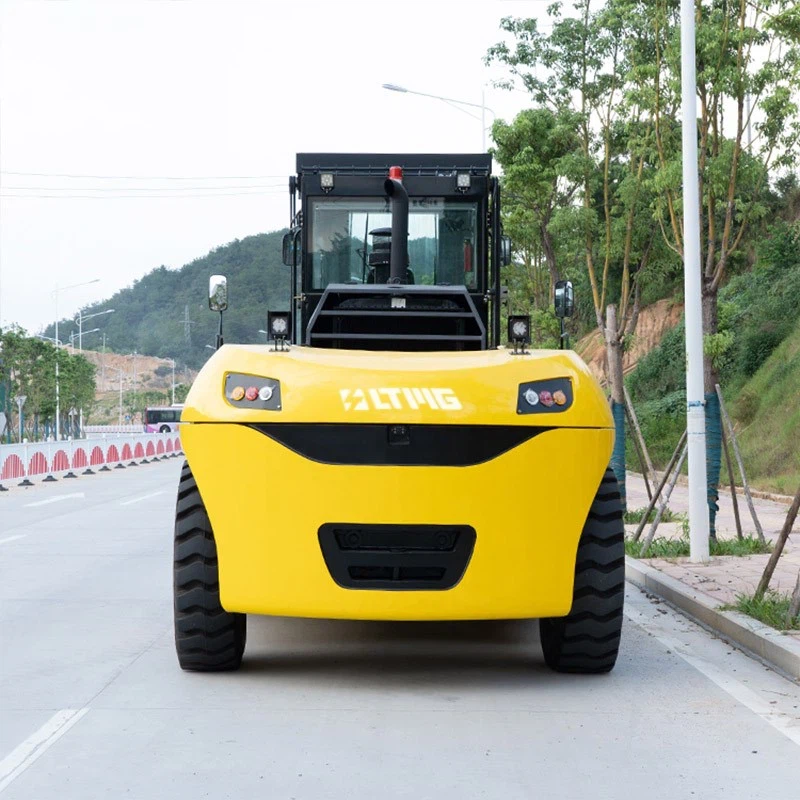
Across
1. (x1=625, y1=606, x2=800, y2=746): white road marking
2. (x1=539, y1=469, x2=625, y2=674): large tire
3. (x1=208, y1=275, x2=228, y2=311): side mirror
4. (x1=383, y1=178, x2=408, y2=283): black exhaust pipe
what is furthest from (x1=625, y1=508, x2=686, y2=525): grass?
(x1=539, y1=469, x2=625, y2=674): large tire

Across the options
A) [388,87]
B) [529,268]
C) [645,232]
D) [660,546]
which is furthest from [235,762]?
[529,268]

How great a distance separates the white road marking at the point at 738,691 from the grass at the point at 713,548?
3904 millimetres

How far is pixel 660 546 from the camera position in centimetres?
1324

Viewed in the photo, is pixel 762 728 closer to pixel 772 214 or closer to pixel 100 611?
pixel 100 611

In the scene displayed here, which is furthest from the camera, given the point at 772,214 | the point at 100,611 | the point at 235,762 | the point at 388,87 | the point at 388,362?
the point at 772,214

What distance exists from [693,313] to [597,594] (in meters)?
5.74

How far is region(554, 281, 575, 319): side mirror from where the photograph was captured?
8.74m

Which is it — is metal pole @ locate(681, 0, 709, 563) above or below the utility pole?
below

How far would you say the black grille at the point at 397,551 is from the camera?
648 cm

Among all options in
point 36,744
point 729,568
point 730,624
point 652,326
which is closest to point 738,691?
point 730,624

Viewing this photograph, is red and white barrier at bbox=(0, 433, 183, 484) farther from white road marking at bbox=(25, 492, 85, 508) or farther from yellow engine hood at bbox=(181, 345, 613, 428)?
yellow engine hood at bbox=(181, 345, 613, 428)

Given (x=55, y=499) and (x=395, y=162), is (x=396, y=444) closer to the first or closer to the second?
(x=395, y=162)

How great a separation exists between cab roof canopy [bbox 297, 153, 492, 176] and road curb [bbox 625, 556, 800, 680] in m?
3.41

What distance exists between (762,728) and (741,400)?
79.7ft
